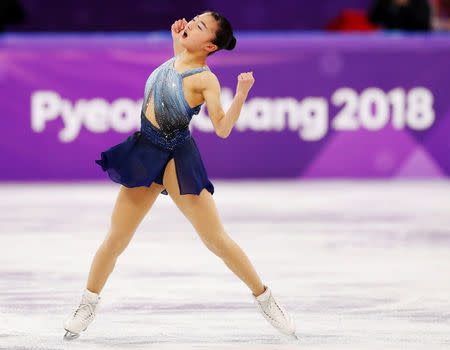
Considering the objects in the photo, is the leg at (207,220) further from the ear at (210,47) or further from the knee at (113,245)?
the ear at (210,47)

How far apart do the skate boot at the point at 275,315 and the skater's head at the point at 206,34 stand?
1.05 metres

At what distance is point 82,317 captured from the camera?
13.5 feet

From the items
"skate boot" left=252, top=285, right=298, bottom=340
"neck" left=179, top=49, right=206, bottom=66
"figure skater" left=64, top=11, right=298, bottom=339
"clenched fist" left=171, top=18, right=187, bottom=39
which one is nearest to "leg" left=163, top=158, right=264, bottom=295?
"figure skater" left=64, top=11, right=298, bottom=339

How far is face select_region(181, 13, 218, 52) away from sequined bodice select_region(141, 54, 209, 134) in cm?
10

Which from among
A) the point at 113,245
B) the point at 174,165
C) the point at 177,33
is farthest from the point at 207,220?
the point at 177,33

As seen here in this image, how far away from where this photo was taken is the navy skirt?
13.3 ft

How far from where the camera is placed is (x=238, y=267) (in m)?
4.16

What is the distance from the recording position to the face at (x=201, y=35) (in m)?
4.11

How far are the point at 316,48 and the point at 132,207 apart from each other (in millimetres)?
6313

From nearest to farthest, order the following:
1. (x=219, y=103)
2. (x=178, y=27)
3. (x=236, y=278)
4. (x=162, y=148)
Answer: (x=219, y=103) < (x=162, y=148) < (x=178, y=27) < (x=236, y=278)

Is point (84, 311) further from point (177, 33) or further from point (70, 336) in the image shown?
point (177, 33)

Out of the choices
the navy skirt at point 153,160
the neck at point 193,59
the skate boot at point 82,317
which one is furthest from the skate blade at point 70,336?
the neck at point 193,59

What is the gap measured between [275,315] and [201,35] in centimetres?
119

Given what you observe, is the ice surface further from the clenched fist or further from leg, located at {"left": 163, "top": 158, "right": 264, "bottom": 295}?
the clenched fist
